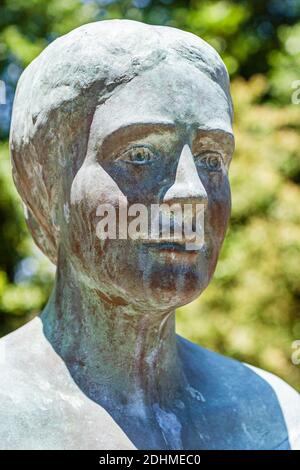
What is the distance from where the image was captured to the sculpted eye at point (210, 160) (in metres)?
2.57

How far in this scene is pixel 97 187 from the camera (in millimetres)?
2500

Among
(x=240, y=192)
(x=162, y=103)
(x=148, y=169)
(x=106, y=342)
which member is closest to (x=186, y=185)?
(x=148, y=169)

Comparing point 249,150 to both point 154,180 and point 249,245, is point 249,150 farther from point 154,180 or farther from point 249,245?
point 154,180

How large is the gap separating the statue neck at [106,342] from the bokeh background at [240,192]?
12.2 ft

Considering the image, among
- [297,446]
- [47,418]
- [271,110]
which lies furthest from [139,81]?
[271,110]

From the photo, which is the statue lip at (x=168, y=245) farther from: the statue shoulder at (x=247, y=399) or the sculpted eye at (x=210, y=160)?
the statue shoulder at (x=247, y=399)

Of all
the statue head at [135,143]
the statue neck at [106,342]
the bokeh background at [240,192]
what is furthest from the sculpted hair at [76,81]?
the bokeh background at [240,192]

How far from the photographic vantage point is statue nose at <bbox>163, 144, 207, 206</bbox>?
2.45m

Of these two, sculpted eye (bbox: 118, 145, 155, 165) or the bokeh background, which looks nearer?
sculpted eye (bbox: 118, 145, 155, 165)

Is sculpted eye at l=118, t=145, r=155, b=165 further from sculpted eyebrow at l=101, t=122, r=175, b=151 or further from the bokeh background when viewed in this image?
the bokeh background

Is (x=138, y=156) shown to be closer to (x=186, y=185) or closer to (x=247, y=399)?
(x=186, y=185)

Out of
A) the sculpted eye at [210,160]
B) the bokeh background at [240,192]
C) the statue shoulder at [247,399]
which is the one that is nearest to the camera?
the sculpted eye at [210,160]

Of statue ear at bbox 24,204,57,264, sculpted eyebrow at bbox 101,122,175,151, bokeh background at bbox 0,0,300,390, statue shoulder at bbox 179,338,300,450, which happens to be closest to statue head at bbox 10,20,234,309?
sculpted eyebrow at bbox 101,122,175,151

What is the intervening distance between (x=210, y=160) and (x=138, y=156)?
223mm
